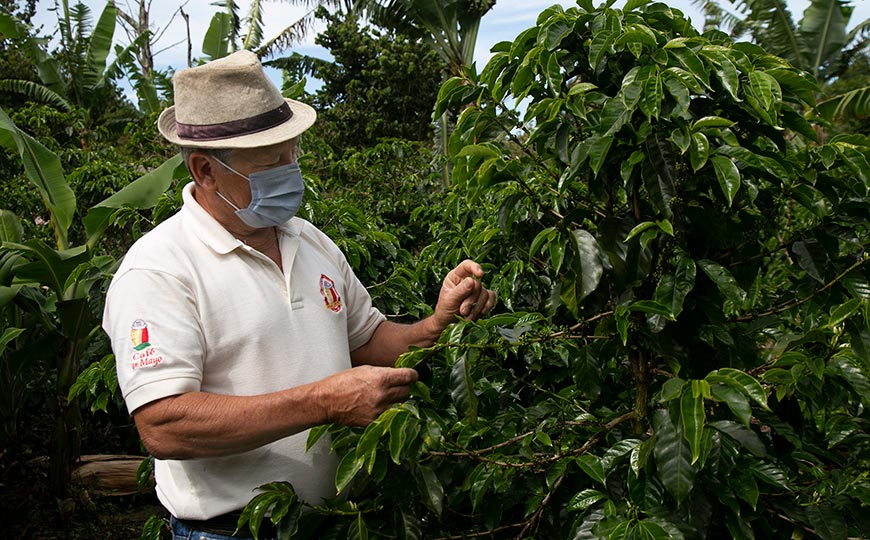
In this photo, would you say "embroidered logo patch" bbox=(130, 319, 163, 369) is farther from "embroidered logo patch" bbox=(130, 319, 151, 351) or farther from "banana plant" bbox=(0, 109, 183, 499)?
"banana plant" bbox=(0, 109, 183, 499)

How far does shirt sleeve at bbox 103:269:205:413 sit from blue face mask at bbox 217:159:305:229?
0.92 ft

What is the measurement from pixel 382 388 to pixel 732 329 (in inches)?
34.4

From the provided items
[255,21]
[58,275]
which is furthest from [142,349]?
[255,21]

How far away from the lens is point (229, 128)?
78.1 inches

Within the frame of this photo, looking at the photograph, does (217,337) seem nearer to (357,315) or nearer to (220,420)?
(220,420)

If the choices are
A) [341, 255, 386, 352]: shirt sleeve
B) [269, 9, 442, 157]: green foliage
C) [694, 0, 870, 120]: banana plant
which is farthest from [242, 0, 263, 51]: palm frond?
[341, 255, 386, 352]: shirt sleeve

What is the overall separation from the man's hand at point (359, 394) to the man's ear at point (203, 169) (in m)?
0.67

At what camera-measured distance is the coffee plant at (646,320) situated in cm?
154

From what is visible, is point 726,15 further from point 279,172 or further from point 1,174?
point 279,172

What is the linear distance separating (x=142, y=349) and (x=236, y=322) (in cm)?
23

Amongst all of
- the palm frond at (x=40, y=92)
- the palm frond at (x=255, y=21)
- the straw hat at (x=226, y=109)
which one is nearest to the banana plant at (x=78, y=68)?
the palm frond at (x=40, y=92)

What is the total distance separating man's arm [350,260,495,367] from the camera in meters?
2.07

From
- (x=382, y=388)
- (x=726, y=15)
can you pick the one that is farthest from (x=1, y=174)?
(x=726, y=15)

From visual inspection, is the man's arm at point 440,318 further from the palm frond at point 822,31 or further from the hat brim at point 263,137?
the palm frond at point 822,31
